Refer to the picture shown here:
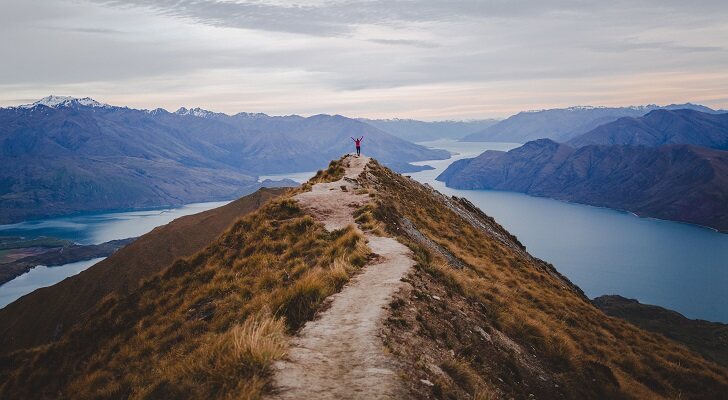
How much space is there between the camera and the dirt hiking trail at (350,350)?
7.18 metres

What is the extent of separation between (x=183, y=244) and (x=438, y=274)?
109891mm

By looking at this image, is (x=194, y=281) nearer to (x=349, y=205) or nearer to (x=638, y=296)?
(x=349, y=205)

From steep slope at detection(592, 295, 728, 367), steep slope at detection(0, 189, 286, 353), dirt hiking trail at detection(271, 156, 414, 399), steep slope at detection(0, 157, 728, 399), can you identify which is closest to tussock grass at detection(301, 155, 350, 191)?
steep slope at detection(0, 157, 728, 399)

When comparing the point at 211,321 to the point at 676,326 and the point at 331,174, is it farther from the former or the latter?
the point at 676,326

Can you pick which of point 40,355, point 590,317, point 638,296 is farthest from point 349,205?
point 638,296

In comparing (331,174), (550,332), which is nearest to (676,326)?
(331,174)

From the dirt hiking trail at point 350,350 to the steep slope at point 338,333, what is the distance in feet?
0.14

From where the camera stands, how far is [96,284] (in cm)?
9731

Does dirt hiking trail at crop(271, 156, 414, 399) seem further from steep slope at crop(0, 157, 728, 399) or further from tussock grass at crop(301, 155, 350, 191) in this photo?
tussock grass at crop(301, 155, 350, 191)

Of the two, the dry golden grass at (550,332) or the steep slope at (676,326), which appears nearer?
the dry golden grass at (550,332)

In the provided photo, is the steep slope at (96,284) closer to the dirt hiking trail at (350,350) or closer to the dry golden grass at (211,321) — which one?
the dry golden grass at (211,321)

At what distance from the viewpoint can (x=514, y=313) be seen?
15891 mm

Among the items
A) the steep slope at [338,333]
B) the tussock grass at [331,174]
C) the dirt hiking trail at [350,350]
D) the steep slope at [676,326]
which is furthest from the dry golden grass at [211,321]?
the steep slope at [676,326]

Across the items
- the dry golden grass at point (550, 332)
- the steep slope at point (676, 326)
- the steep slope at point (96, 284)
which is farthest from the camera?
the steep slope at point (676, 326)
